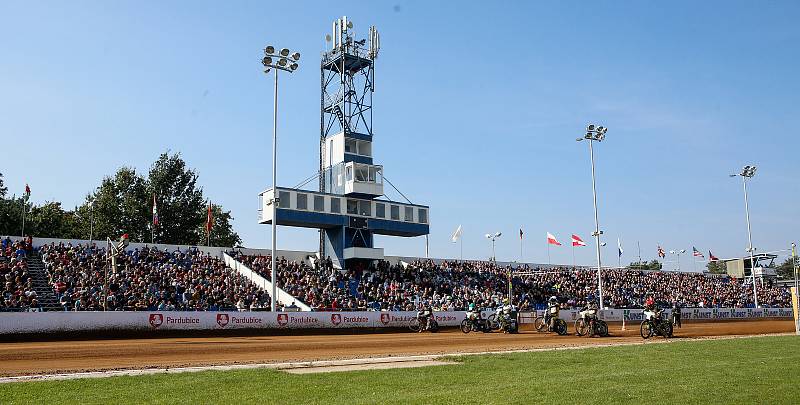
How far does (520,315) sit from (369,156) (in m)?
18.9

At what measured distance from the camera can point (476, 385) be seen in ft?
43.2

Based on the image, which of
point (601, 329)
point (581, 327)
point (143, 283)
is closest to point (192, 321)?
point (143, 283)

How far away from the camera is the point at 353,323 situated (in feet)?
125

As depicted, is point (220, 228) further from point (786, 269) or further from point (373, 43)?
point (786, 269)

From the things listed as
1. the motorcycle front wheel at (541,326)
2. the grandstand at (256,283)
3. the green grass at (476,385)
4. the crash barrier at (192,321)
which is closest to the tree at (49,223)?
the grandstand at (256,283)

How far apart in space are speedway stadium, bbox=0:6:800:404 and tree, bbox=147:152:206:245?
22.2 meters

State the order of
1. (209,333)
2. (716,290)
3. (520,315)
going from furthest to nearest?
(716,290) < (520,315) < (209,333)

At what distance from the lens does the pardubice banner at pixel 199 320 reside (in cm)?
2839

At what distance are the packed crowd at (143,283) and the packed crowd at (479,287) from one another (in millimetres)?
4039

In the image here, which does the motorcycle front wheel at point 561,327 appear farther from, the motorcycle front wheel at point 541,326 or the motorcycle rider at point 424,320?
the motorcycle rider at point 424,320

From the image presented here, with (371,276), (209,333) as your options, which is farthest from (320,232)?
(209,333)

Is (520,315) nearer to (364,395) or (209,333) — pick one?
(209,333)

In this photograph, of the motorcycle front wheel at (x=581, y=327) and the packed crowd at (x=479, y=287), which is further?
the packed crowd at (x=479, y=287)

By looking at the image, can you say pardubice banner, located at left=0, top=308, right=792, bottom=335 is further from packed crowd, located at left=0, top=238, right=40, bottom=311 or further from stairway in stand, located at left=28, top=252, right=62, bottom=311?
stairway in stand, located at left=28, top=252, right=62, bottom=311
